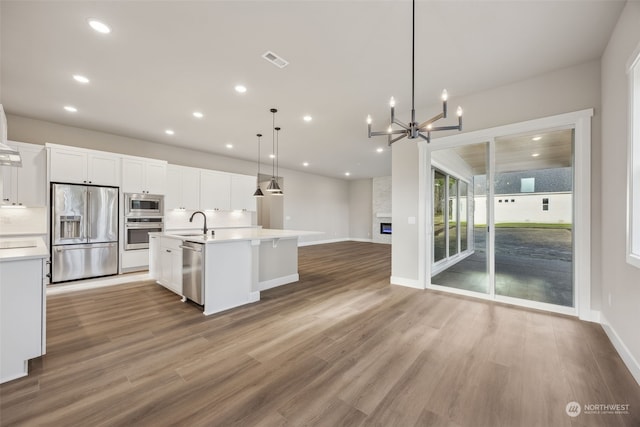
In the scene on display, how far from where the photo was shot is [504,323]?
2846 millimetres

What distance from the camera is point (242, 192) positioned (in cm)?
730

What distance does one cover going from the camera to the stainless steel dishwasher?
3174 mm

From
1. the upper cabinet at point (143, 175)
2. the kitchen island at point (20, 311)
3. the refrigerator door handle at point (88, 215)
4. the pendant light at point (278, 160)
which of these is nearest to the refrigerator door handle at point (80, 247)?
the refrigerator door handle at point (88, 215)

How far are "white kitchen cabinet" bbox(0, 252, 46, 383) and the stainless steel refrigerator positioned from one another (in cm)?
314

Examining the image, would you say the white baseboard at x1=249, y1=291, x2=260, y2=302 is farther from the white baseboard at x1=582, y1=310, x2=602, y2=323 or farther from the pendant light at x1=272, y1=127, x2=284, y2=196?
the white baseboard at x1=582, y1=310, x2=602, y2=323

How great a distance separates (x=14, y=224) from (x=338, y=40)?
5.91 m

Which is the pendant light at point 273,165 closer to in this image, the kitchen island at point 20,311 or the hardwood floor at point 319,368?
the hardwood floor at point 319,368

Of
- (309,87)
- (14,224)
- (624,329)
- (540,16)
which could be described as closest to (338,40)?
(309,87)

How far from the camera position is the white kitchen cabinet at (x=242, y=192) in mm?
7086

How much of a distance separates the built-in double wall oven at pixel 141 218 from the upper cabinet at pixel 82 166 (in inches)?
18.3

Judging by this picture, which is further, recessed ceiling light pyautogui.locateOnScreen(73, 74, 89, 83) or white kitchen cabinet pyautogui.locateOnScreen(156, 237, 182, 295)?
white kitchen cabinet pyautogui.locateOnScreen(156, 237, 182, 295)

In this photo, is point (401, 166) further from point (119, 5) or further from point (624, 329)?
point (119, 5)

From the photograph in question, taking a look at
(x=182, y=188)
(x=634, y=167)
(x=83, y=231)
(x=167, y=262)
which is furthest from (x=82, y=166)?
(x=634, y=167)

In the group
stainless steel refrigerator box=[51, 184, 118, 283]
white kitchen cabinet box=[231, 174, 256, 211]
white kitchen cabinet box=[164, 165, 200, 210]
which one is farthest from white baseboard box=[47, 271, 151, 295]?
white kitchen cabinet box=[231, 174, 256, 211]
